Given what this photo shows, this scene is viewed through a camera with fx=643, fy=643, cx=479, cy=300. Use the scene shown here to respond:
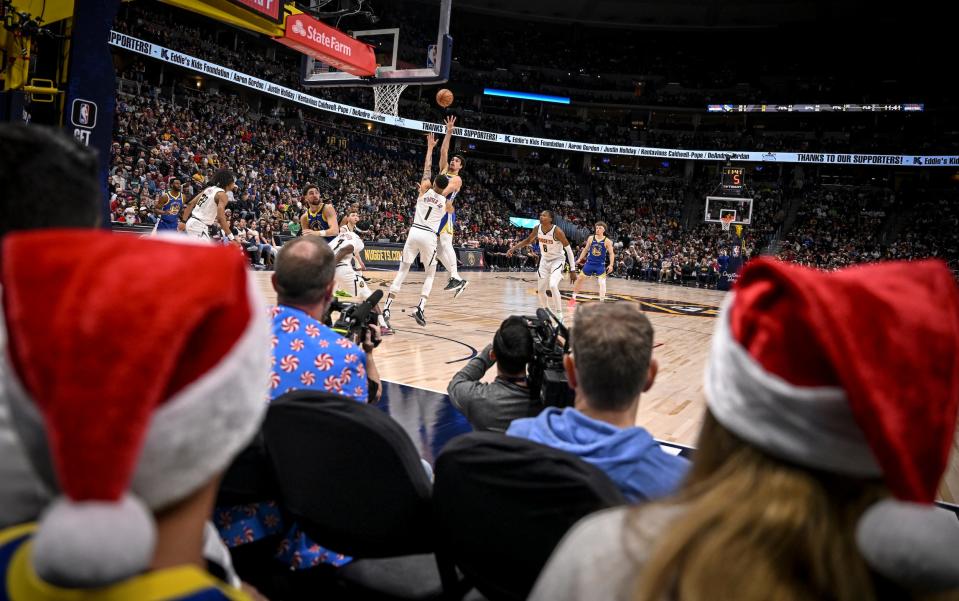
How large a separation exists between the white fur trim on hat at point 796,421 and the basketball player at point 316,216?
818cm

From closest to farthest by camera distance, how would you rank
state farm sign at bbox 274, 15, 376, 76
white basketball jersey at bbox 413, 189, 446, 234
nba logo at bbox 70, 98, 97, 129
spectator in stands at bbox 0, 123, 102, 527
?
spectator in stands at bbox 0, 123, 102, 527, nba logo at bbox 70, 98, 97, 129, white basketball jersey at bbox 413, 189, 446, 234, state farm sign at bbox 274, 15, 376, 76

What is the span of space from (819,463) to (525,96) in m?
39.1

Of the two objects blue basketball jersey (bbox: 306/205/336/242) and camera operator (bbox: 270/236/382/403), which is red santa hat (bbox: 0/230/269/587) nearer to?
camera operator (bbox: 270/236/382/403)

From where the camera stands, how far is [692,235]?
35.9m

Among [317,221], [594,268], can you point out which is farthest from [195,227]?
[594,268]

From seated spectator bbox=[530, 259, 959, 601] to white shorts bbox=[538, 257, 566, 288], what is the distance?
1019 cm

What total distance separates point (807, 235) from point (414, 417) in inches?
1348

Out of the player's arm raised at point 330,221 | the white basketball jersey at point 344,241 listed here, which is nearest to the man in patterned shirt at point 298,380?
the white basketball jersey at point 344,241

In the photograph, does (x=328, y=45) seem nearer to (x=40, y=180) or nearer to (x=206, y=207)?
(x=206, y=207)

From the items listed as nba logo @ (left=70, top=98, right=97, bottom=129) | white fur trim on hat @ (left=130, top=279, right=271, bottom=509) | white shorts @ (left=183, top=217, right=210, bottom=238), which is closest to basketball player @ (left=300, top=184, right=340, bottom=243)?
white shorts @ (left=183, top=217, right=210, bottom=238)

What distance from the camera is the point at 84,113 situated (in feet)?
23.5

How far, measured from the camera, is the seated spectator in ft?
2.59

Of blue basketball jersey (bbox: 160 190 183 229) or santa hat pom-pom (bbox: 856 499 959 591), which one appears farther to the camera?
blue basketball jersey (bbox: 160 190 183 229)

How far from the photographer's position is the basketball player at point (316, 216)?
351 inches
